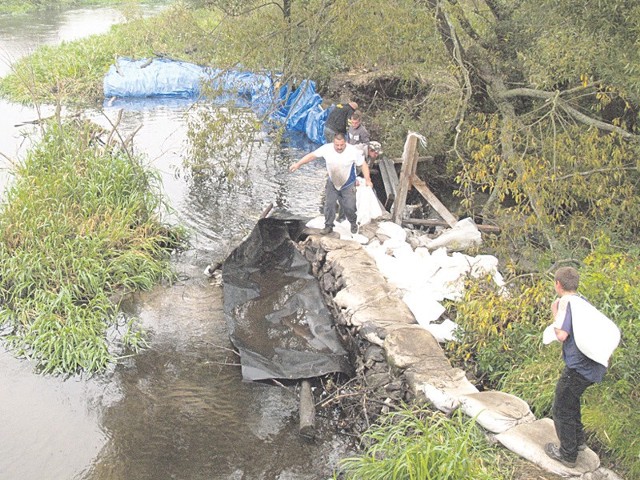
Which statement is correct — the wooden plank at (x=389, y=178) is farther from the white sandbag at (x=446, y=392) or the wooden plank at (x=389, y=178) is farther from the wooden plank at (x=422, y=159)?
the white sandbag at (x=446, y=392)

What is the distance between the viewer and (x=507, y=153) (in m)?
8.75

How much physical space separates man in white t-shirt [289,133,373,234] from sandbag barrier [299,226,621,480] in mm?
397

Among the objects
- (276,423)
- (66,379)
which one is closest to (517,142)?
(276,423)

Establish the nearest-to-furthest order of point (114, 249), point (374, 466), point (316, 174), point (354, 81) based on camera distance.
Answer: point (374, 466), point (114, 249), point (316, 174), point (354, 81)

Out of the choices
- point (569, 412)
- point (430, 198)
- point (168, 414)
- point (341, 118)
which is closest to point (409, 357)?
point (569, 412)

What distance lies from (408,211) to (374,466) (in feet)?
21.4

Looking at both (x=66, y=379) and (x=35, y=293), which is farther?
(x=35, y=293)

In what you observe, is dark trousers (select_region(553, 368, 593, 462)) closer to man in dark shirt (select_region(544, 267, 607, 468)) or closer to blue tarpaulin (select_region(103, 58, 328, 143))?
man in dark shirt (select_region(544, 267, 607, 468))

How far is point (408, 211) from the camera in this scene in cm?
1093

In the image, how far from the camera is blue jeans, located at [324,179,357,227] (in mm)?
9078

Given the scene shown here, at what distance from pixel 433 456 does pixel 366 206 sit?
5464mm

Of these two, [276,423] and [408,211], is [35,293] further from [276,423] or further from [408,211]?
[408,211]

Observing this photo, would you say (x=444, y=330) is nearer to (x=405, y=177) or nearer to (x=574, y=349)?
(x=574, y=349)

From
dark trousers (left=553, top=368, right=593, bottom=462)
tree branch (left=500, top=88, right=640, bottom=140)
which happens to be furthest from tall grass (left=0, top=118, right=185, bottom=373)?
tree branch (left=500, top=88, right=640, bottom=140)
